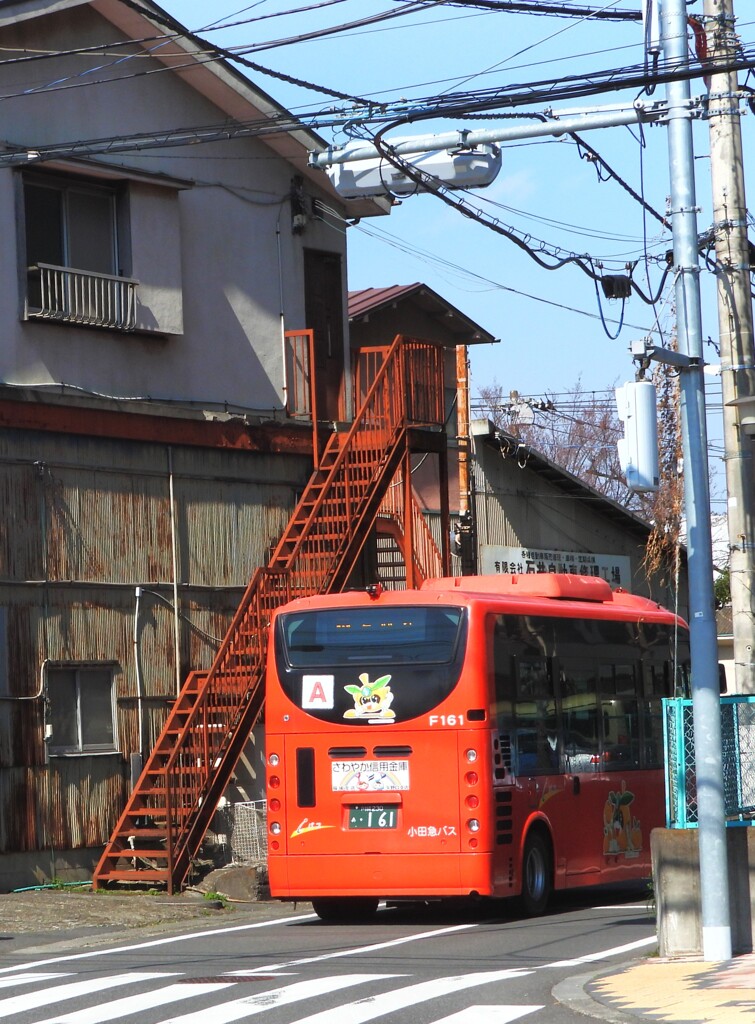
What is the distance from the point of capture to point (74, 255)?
22344mm

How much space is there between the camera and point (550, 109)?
53.0ft

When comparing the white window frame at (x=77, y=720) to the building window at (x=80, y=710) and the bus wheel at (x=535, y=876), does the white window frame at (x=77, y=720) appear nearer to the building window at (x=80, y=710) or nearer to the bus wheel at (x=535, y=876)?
the building window at (x=80, y=710)

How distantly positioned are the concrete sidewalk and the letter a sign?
17.6ft

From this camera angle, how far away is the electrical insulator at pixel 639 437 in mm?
12180

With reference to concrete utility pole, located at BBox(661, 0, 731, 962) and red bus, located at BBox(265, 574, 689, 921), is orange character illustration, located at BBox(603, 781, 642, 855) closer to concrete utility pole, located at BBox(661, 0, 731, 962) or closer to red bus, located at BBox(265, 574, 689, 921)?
red bus, located at BBox(265, 574, 689, 921)

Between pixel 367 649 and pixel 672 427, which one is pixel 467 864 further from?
pixel 672 427

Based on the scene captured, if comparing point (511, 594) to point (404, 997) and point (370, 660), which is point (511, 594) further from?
point (404, 997)

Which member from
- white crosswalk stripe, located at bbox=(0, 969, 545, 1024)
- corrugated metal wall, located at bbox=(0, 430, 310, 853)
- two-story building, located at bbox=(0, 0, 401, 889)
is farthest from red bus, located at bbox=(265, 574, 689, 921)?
two-story building, located at bbox=(0, 0, 401, 889)

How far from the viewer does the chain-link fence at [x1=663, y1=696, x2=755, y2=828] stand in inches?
504

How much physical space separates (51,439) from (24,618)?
2.35m

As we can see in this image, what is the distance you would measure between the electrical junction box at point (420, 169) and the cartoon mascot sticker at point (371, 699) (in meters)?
5.34

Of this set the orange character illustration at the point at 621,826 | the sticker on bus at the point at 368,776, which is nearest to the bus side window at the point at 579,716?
the orange character illustration at the point at 621,826

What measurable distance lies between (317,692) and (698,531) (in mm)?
5459

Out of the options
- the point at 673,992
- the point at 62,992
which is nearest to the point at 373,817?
the point at 62,992
